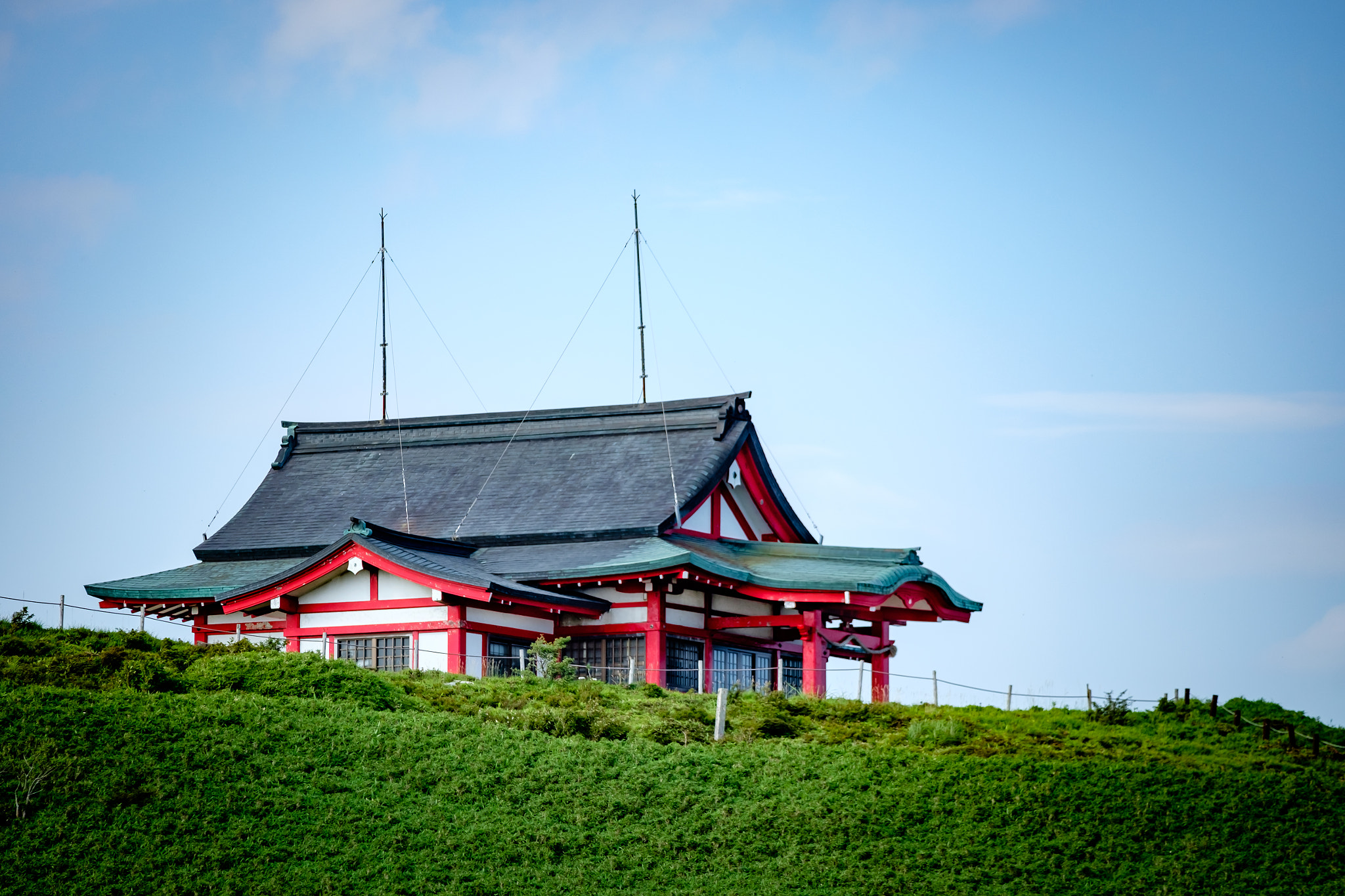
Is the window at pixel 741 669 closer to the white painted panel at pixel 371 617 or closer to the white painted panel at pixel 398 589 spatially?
the white painted panel at pixel 371 617

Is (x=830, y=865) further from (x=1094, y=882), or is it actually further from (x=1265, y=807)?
(x=1265, y=807)

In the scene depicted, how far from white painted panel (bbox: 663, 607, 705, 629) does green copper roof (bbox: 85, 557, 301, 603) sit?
8.91 m

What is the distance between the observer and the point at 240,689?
2566 centimetres

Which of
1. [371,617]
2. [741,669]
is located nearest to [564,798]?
[371,617]

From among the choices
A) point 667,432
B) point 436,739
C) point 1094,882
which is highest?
point 667,432

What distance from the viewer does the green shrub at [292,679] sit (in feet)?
84.2

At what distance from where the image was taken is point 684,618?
3588 centimetres

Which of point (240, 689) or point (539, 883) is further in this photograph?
point (240, 689)

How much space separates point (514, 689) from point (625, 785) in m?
6.19

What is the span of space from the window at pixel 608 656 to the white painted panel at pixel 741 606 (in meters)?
2.71

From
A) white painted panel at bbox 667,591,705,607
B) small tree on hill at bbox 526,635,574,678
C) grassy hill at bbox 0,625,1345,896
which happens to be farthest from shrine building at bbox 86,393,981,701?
grassy hill at bbox 0,625,1345,896

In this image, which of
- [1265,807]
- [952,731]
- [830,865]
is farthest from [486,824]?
[1265,807]

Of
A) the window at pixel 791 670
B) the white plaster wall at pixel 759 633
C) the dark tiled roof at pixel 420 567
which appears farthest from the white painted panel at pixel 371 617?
the window at pixel 791 670

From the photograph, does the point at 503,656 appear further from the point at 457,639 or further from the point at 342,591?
the point at 342,591
